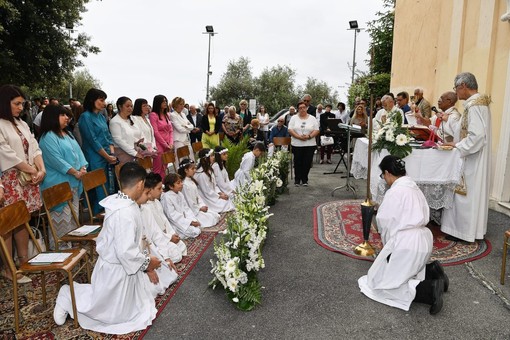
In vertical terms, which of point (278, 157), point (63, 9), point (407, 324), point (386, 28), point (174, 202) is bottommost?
point (407, 324)

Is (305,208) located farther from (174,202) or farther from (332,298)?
(332,298)

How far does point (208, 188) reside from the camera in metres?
7.18

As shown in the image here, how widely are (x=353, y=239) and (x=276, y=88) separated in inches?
1177

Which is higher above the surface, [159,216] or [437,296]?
[159,216]

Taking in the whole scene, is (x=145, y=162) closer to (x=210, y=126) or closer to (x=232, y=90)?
(x=210, y=126)

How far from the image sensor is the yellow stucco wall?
7.35m

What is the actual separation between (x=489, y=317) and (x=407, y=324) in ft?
2.60

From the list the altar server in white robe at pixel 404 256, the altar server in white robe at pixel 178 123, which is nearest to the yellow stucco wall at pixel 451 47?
the altar server in white robe at pixel 404 256

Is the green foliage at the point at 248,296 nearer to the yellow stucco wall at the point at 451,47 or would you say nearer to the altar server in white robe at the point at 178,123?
the altar server in white robe at the point at 178,123

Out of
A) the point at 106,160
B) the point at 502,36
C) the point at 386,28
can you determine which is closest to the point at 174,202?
the point at 106,160

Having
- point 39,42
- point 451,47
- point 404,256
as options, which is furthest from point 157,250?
point 39,42

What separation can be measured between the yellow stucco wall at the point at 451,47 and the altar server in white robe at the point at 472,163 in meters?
2.09

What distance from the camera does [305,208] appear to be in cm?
738

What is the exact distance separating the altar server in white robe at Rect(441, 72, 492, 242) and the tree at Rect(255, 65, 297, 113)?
27.7 m
